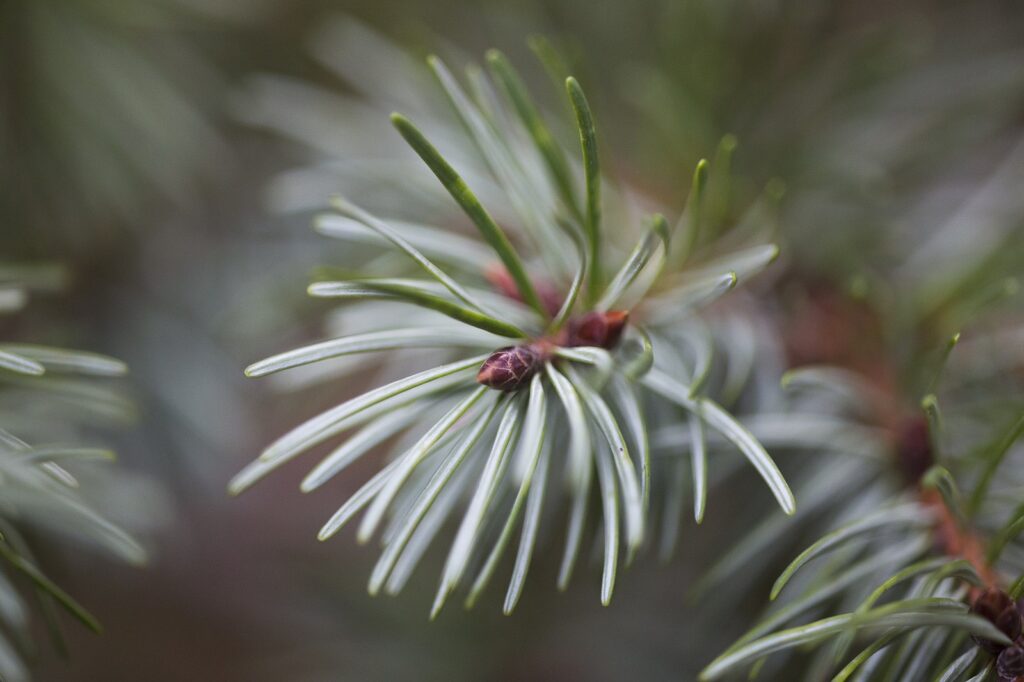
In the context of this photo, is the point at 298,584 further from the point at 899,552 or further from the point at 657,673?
the point at 899,552

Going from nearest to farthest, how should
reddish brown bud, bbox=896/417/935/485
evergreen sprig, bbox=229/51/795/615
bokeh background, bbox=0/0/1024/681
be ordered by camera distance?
1. evergreen sprig, bbox=229/51/795/615
2. reddish brown bud, bbox=896/417/935/485
3. bokeh background, bbox=0/0/1024/681

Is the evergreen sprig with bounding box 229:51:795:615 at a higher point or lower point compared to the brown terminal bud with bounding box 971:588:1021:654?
higher

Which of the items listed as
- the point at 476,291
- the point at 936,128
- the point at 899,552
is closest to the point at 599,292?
the point at 476,291

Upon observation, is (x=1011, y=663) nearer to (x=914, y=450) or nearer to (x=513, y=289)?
(x=914, y=450)

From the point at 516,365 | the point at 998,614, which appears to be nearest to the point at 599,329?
the point at 516,365

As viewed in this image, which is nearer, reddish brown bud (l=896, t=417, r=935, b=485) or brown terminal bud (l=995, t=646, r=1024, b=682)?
brown terminal bud (l=995, t=646, r=1024, b=682)

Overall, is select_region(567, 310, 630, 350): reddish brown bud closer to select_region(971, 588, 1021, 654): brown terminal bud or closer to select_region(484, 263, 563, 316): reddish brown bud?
select_region(484, 263, 563, 316): reddish brown bud

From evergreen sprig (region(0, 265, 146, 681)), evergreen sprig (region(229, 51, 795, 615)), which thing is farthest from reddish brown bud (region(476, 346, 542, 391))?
evergreen sprig (region(0, 265, 146, 681))
